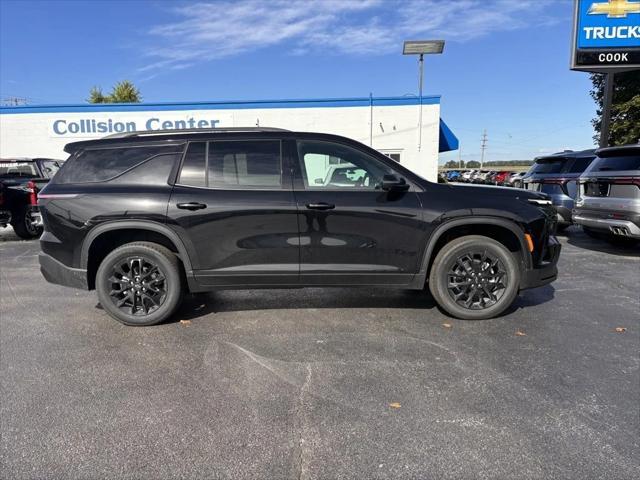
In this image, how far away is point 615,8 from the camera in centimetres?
1227

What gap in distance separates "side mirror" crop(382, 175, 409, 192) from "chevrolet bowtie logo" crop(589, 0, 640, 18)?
12.1m

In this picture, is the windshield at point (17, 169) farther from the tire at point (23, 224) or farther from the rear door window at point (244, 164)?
the rear door window at point (244, 164)

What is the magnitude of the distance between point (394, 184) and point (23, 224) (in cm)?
913

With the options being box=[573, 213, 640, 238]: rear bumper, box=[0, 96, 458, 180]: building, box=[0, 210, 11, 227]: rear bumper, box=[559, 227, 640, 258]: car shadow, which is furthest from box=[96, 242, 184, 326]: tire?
box=[0, 96, 458, 180]: building

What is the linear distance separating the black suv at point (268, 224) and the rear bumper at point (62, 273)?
0.01m

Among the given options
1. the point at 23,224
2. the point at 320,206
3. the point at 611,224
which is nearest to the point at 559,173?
the point at 611,224

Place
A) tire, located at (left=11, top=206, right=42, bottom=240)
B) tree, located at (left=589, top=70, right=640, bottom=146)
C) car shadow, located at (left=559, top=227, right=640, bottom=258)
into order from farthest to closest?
tree, located at (left=589, top=70, right=640, bottom=146), tire, located at (left=11, top=206, right=42, bottom=240), car shadow, located at (left=559, top=227, right=640, bottom=258)

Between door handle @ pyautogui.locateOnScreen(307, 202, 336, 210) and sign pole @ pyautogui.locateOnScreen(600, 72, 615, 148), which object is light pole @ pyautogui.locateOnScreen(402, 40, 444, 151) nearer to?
sign pole @ pyautogui.locateOnScreen(600, 72, 615, 148)

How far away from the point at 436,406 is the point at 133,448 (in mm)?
1838

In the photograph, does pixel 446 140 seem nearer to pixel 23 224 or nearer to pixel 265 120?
pixel 265 120

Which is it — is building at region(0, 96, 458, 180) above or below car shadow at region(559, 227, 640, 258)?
above

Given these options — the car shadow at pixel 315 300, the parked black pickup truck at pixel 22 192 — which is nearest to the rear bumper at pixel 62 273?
the car shadow at pixel 315 300

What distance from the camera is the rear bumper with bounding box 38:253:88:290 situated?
421 centimetres

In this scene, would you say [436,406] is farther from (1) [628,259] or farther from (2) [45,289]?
(1) [628,259]
